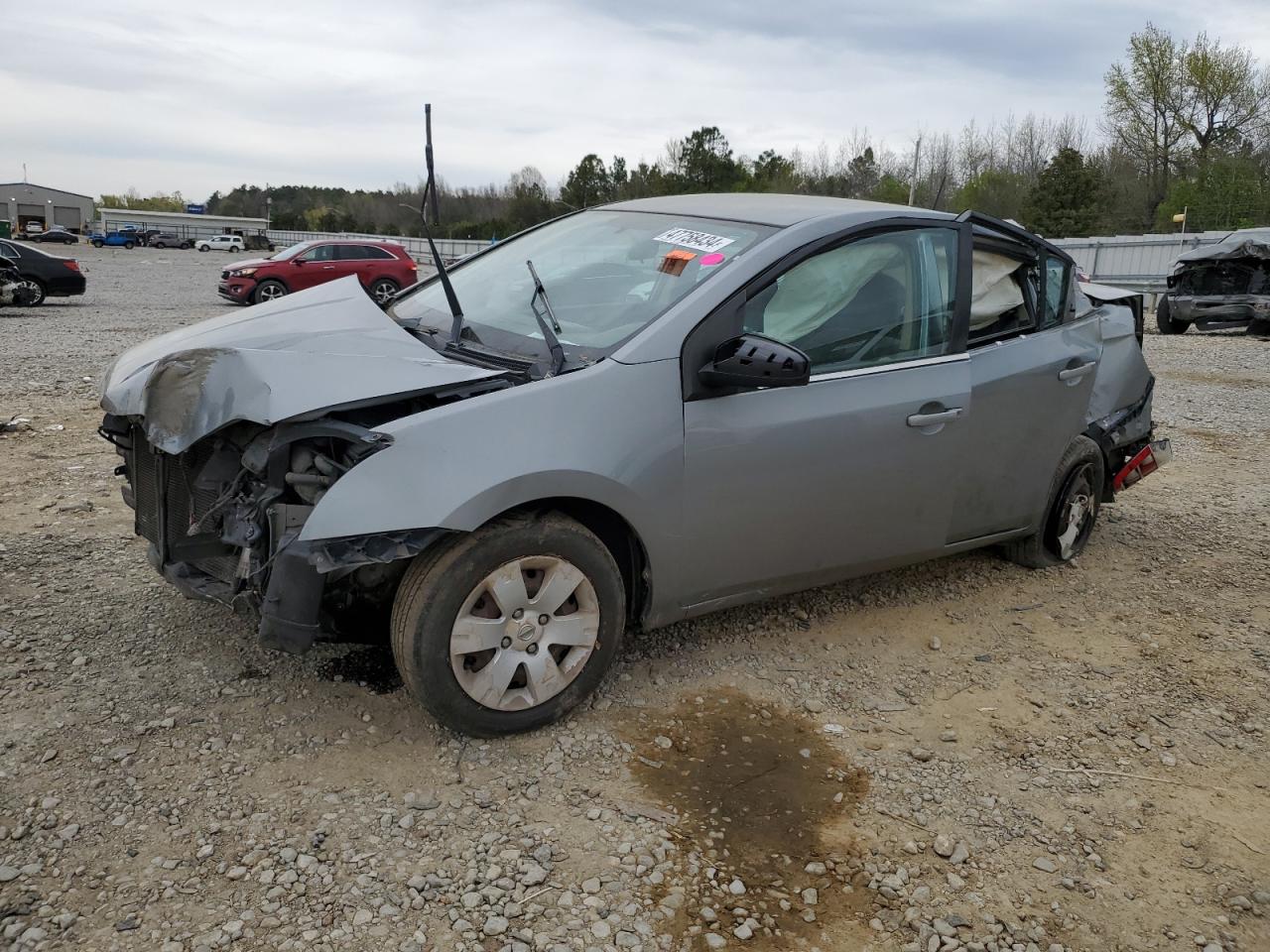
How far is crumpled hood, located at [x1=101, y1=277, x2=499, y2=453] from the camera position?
10.2ft

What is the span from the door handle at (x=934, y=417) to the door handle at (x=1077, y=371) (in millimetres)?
835

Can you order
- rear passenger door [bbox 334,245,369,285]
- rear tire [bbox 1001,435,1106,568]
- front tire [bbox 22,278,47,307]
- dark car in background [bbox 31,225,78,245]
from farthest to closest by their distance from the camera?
dark car in background [bbox 31,225,78,245] < rear passenger door [bbox 334,245,369,285] < front tire [bbox 22,278,47,307] < rear tire [bbox 1001,435,1106,568]

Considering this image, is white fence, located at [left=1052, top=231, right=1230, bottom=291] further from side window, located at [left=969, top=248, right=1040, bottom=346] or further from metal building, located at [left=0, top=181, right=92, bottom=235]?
metal building, located at [left=0, top=181, right=92, bottom=235]

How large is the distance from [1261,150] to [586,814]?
47.7 m

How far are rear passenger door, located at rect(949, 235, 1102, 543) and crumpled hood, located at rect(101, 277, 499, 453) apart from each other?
6.99 ft

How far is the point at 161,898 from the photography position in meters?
2.51

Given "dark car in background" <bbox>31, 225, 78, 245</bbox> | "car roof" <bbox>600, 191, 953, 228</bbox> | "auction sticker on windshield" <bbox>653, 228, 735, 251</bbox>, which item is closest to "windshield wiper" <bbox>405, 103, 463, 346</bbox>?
"auction sticker on windshield" <bbox>653, 228, 735, 251</bbox>

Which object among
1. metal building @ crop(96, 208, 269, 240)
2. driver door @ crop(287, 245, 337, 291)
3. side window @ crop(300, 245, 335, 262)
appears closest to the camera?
driver door @ crop(287, 245, 337, 291)

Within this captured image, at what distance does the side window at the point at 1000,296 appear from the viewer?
4.30 metres

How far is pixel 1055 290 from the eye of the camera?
482 centimetres

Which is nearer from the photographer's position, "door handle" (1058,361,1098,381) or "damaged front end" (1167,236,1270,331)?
"door handle" (1058,361,1098,381)

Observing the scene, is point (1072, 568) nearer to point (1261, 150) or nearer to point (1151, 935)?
point (1151, 935)

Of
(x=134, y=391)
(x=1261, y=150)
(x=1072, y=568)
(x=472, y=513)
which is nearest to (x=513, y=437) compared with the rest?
(x=472, y=513)

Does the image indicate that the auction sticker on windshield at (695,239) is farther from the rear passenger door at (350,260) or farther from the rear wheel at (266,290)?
the rear passenger door at (350,260)
